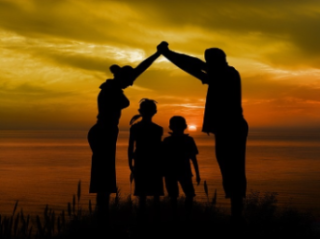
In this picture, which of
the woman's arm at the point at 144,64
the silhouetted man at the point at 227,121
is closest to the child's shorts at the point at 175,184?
Answer: the silhouetted man at the point at 227,121

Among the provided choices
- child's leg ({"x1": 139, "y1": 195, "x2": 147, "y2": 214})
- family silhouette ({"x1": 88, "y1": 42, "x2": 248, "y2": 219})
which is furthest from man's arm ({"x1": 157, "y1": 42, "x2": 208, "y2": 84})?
child's leg ({"x1": 139, "y1": 195, "x2": 147, "y2": 214})

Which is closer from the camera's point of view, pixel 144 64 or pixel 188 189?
pixel 188 189

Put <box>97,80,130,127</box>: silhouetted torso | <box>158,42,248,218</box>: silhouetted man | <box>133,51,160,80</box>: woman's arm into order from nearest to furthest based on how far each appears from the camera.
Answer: <box>158,42,248,218</box>: silhouetted man, <box>97,80,130,127</box>: silhouetted torso, <box>133,51,160,80</box>: woman's arm

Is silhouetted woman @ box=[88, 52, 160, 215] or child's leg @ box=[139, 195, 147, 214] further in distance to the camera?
silhouetted woman @ box=[88, 52, 160, 215]

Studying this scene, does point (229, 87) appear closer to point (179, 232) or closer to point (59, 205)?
point (179, 232)

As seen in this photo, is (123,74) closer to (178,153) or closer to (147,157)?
(147,157)

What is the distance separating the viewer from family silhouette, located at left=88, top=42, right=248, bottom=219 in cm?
744

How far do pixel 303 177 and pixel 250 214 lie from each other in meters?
20.2

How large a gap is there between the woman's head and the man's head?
1.50 metres

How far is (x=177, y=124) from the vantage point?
7.83m

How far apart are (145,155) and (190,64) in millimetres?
1785

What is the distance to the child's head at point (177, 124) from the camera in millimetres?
7816

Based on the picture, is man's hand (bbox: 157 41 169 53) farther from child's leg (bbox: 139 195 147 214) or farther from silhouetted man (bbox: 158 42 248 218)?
child's leg (bbox: 139 195 147 214)

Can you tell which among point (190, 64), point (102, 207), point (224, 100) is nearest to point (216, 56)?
point (190, 64)
